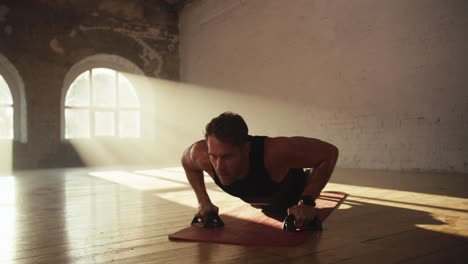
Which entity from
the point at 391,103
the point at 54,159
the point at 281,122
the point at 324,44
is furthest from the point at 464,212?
the point at 54,159

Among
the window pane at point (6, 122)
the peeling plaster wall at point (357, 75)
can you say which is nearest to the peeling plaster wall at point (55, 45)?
the window pane at point (6, 122)

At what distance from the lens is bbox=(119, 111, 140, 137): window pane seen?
31.9 ft

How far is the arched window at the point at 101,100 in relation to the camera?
29.7ft

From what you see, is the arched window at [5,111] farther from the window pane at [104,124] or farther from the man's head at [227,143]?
the man's head at [227,143]

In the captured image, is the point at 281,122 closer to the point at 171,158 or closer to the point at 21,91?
the point at 171,158

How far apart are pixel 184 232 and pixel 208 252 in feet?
1.23

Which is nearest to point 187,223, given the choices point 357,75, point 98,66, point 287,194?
point 287,194

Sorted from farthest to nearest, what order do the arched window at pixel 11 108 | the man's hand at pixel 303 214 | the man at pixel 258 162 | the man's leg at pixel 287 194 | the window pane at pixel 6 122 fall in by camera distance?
the window pane at pixel 6 122 < the arched window at pixel 11 108 < the man's leg at pixel 287 194 < the man's hand at pixel 303 214 < the man at pixel 258 162

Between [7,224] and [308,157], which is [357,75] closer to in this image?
[308,157]

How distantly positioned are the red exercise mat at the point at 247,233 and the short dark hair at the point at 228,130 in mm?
442

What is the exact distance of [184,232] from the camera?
82.7 inches

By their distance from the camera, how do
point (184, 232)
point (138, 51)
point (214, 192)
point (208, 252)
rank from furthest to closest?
point (138, 51) < point (214, 192) < point (184, 232) < point (208, 252)

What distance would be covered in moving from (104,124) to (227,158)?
7967mm

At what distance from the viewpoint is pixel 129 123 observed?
9852 mm
